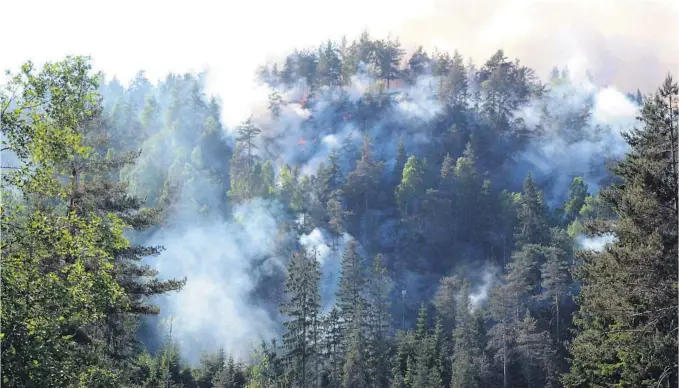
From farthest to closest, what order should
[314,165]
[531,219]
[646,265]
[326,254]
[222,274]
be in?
[314,165] → [326,254] → [222,274] → [531,219] → [646,265]

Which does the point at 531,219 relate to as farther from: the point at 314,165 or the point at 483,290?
the point at 314,165

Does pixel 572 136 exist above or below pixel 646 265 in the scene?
above

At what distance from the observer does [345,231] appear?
107 meters

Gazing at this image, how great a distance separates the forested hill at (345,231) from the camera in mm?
13555

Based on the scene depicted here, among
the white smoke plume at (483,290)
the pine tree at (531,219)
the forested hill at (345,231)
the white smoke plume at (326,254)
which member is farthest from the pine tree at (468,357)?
the white smoke plume at (326,254)

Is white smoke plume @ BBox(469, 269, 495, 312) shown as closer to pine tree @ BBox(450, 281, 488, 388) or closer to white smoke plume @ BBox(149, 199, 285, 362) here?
pine tree @ BBox(450, 281, 488, 388)

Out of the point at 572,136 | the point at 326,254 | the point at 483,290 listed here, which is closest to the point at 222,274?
the point at 326,254

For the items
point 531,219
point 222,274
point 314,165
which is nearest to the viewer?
point 531,219

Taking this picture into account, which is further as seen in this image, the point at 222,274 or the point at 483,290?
the point at 222,274

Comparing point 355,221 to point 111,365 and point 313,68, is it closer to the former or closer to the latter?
point 313,68

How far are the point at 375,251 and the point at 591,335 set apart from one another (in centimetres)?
8453

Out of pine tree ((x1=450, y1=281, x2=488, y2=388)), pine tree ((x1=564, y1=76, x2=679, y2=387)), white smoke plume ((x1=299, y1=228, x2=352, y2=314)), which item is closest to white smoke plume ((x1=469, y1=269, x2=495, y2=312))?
pine tree ((x1=450, y1=281, x2=488, y2=388))

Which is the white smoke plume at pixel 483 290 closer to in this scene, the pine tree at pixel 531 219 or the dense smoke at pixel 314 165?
the dense smoke at pixel 314 165

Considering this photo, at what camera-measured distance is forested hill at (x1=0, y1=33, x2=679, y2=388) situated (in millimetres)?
13555
